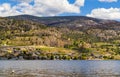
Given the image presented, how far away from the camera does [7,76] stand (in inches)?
4405

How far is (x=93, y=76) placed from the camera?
380ft

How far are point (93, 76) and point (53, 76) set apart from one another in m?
15.3

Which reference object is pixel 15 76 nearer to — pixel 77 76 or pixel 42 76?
pixel 42 76

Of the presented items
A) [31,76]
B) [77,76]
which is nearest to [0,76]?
[31,76]

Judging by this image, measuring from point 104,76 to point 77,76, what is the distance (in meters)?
10.7

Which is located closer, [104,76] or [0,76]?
[0,76]

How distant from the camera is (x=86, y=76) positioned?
116 metres

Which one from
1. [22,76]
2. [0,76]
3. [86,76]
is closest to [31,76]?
[22,76]

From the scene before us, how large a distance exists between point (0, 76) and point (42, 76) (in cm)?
1547

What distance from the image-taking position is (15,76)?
372 feet

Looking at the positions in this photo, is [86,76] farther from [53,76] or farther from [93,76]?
[53,76]

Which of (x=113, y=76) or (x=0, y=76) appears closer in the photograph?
(x=0, y=76)

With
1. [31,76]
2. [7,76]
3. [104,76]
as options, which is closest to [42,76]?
[31,76]

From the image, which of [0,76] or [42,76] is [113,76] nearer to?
[42,76]
